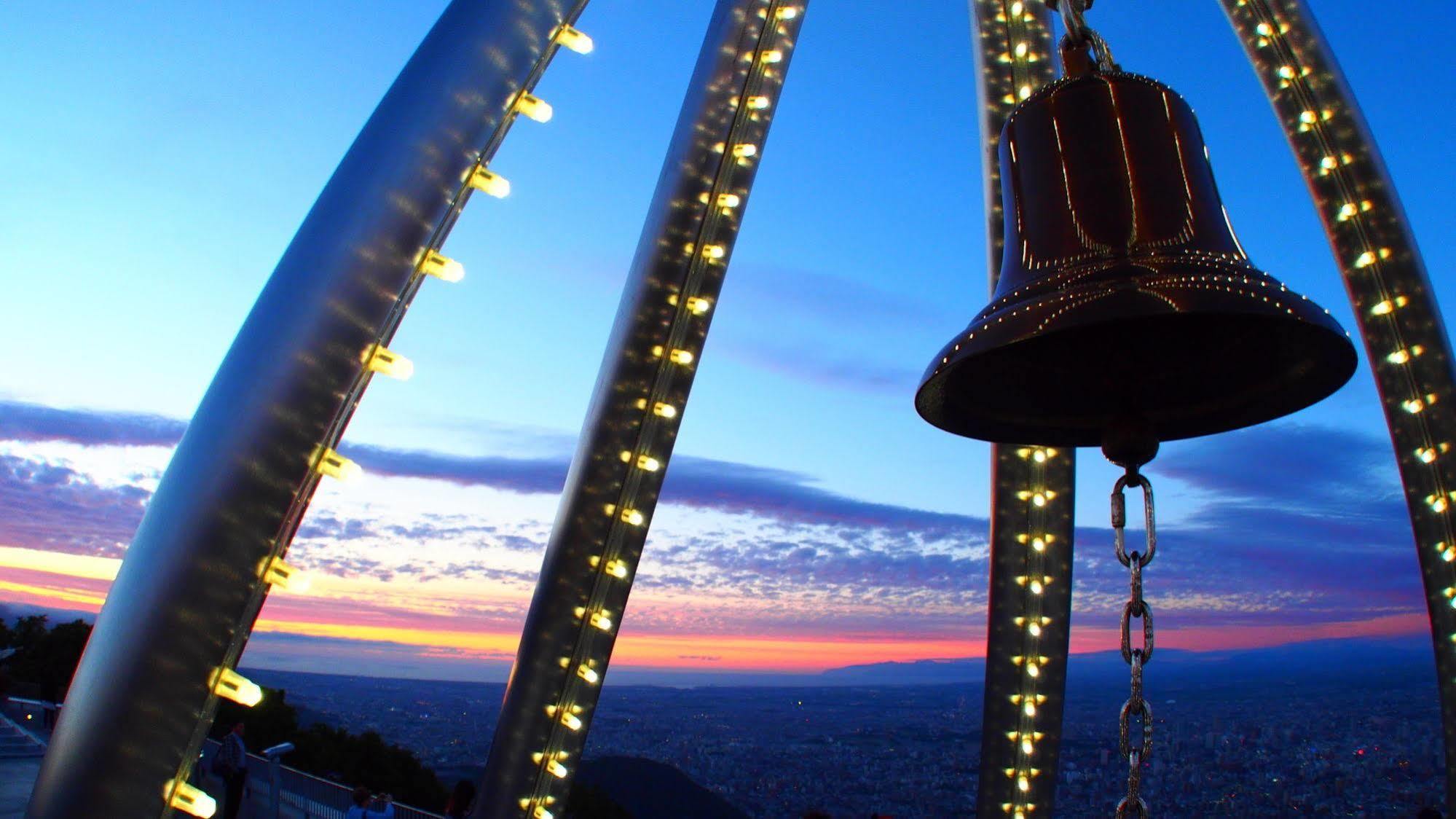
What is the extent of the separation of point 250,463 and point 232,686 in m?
0.83

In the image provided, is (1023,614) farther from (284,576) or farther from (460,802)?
(284,576)

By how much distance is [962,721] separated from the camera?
762 inches

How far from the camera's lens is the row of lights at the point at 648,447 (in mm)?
7930

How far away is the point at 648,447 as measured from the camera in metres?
7.99

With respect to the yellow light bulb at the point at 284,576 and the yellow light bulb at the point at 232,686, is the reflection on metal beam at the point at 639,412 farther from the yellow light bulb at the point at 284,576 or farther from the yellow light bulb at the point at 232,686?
the yellow light bulb at the point at 232,686

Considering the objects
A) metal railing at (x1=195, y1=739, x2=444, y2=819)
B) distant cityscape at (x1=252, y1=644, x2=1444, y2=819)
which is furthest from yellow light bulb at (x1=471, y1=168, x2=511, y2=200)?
metal railing at (x1=195, y1=739, x2=444, y2=819)

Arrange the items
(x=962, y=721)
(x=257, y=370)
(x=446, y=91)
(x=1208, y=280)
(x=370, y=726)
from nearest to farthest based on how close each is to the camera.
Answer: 1. (x=1208, y=280)
2. (x=257, y=370)
3. (x=446, y=91)
4. (x=962, y=721)
5. (x=370, y=726)

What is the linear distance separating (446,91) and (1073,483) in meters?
7.74

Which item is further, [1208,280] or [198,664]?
[198,664]

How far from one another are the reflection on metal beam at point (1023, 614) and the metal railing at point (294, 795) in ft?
20.8

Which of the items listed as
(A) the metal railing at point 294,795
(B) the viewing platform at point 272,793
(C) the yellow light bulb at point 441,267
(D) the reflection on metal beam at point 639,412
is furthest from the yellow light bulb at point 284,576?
(A) the metal railing at point 294,795

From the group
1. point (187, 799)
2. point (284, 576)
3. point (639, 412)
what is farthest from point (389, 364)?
point (639, 412)

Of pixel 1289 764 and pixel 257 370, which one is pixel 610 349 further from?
pixel 1289 764

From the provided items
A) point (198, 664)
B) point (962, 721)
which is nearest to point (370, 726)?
point (962, 721)
